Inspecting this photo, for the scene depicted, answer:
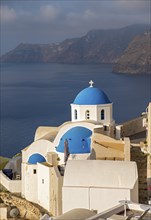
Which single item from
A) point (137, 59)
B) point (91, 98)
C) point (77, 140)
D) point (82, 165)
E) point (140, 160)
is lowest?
point (140, 160)

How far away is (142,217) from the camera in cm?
1073

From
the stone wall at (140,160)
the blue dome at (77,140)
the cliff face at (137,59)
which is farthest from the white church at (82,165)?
the cliff face at (137,59)

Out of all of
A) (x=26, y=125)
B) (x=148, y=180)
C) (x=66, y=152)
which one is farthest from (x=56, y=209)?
(x=26, y=125)

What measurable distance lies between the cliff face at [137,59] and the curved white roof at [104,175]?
4979 inches

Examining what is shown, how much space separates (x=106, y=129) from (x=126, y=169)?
468cm

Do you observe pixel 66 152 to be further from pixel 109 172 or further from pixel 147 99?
pixel 147 99

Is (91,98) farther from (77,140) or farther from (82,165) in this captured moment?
(82,165)

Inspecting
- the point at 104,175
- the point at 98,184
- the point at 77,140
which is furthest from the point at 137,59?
the point at 98,184

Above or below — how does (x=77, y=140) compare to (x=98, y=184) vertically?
above

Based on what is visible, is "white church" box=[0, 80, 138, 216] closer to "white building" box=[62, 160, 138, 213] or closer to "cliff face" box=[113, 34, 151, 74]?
"white building" box=[62, 160, 138, 213]

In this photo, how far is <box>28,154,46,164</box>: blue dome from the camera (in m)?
18.5

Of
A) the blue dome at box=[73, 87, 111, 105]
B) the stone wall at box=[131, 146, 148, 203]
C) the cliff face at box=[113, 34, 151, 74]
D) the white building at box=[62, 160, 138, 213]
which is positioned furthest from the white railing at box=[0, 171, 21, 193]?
the cliff face at box=[113, 34, 151, 74]

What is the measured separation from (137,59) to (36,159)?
13844cm

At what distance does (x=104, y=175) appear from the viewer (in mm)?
15234
